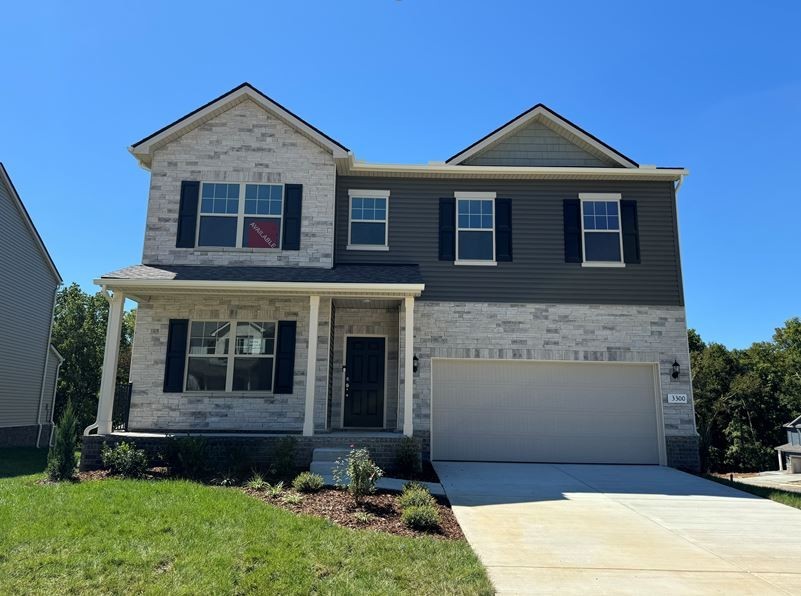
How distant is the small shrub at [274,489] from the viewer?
8.04 m

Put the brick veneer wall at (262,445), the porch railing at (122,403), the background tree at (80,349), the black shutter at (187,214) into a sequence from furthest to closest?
the background tree at (80,349), the black shutter at (187,214), the porch railing at (122,403), the brick veneer wall at (262,445)

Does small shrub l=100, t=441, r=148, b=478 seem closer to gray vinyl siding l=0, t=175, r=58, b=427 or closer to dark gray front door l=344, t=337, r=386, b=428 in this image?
dark gray front door l=344, t=337, r=386, b=428

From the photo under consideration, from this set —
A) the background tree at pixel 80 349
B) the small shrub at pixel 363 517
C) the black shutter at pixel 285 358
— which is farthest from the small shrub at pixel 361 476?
the background tree at pixel 80 349

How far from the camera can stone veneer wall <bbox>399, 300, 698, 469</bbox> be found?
40.9 ft

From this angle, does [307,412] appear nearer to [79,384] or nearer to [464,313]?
[464,313]

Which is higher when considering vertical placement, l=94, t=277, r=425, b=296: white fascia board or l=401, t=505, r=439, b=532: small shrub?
l=94, t=277, r=425, b=296: white fascia board

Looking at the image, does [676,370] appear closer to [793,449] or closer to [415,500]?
[415,500]

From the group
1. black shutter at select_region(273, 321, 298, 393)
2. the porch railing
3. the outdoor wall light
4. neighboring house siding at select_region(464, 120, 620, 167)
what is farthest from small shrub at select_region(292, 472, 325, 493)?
neighboring house siding at select_region(464, 120, 620, 167)

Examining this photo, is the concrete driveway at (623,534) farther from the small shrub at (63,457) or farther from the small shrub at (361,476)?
the small shrub at (63,457)

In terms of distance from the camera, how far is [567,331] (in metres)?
12.6

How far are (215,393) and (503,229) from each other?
721cm

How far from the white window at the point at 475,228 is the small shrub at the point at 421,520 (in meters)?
7.04

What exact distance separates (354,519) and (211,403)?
603cm

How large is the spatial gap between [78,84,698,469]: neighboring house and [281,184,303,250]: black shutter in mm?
32
